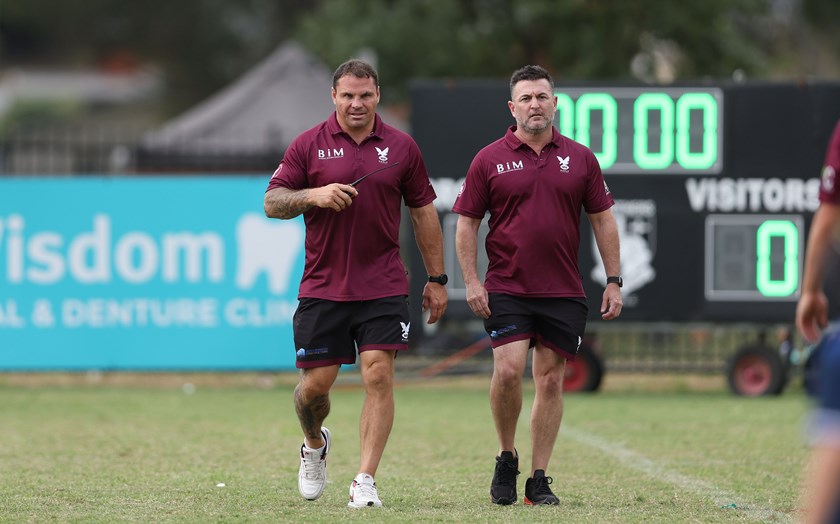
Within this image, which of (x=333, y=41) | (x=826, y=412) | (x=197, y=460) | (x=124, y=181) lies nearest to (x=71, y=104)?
(x=333, y=41)

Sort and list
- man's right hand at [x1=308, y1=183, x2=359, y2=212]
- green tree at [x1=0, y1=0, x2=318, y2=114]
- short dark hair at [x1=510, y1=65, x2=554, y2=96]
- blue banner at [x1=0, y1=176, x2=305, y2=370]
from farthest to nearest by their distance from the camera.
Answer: green tree at [x1=0, y1=0, x2=318, y2=114] → blue banner at [x1=0, y1=176, x2=305, y2=370] → short dark hair at [x1=510, y1=65, x2=554, y2=96] → man's right hand at [x1=308, y1=183, x2=359, y2=212]

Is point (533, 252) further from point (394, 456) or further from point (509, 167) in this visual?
point (394, 456)

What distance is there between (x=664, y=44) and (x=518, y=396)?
68.0ft

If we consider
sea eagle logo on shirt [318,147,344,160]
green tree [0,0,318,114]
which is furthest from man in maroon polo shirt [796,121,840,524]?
green tree [0,0,318,114]

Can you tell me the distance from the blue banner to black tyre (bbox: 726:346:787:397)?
14.9ft

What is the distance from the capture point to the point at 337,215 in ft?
25.5

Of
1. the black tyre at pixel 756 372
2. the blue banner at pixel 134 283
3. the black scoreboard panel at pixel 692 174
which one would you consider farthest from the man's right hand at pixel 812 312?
the blue banner at pixel 134 283

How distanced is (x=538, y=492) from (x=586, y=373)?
836cm

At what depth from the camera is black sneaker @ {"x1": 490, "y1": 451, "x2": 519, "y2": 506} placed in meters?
7.78

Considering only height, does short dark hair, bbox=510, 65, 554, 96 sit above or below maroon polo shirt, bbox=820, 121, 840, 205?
above

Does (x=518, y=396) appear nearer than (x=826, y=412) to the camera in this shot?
No

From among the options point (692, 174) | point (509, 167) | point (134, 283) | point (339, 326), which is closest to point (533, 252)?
point (509, 167)

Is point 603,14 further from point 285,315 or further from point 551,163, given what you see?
point 551,163

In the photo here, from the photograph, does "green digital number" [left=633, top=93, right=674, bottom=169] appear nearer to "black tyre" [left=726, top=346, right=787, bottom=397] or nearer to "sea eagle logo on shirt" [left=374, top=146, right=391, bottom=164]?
"black tyre" [left=726, top=346, right=787, bottom=397]
